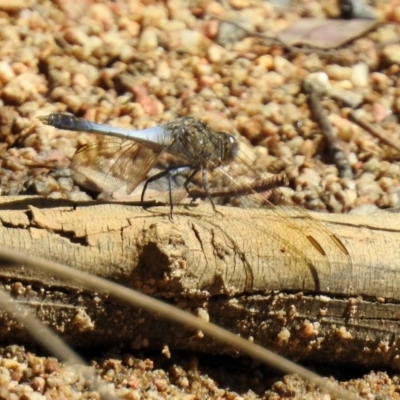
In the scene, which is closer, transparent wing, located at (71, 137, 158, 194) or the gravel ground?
transparent wing, located at (71, 137, 158, 194)

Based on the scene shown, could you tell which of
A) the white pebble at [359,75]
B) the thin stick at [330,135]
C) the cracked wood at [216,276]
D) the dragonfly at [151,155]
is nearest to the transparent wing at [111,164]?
the dragonfly at [151,155]

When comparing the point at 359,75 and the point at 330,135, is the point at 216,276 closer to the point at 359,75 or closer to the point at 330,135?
the point at 330,135

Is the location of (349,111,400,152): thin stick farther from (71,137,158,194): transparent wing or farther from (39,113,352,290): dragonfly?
(71,137,158,194): transparent wing

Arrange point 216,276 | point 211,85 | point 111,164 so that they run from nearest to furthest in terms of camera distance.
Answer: point 216,276, point 111,164, point 211,85

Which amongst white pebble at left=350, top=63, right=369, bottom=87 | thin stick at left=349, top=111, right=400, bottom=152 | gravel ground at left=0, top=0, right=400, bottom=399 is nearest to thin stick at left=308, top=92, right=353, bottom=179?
gravel ground at left=0, top=0, right=400, bottom=399

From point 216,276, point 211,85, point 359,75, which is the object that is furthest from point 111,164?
point 359,75

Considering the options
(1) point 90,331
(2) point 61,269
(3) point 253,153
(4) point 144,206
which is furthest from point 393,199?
(2) point 61,269
